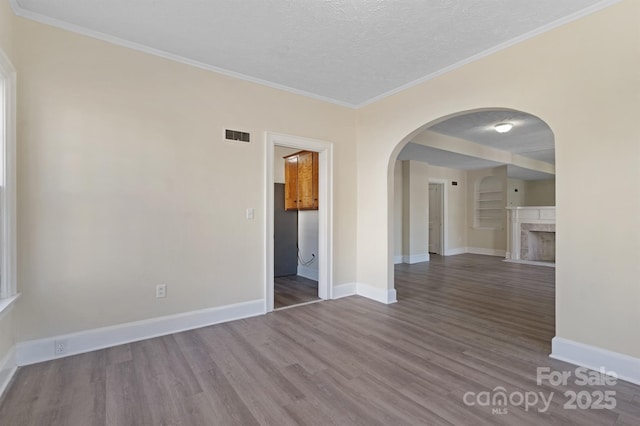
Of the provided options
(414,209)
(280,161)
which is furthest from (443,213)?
(280,161)

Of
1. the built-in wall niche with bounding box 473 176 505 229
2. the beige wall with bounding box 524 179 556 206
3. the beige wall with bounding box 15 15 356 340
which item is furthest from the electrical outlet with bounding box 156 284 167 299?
the beige wall with bounding box 524 179 556 206

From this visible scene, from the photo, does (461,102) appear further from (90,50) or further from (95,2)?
(90,50)

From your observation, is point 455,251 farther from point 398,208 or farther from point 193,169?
point 193,169

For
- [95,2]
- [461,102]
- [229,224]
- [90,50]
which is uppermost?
[95,2]

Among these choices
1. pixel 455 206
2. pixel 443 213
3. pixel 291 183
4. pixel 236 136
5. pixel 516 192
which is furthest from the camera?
pixel 516 192

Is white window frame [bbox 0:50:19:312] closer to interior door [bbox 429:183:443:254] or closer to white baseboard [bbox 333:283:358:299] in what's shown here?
white baseboard [bbox 333:283:358:299]

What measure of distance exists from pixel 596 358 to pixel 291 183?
4.35m

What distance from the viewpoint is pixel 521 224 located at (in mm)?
7832

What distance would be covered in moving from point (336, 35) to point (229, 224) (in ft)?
7.17

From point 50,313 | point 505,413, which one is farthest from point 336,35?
point 50,313

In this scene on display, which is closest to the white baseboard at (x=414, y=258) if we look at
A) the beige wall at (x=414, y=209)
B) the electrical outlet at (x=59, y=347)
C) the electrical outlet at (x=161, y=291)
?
the beige wall at (x=414, y=209)

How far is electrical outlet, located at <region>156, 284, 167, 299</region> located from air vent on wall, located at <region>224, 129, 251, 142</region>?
66.4 inches

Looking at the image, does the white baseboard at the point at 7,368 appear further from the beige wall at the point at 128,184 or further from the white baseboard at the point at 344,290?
the white baseboard at the point at 344,290

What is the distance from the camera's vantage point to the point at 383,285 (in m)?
4.01
